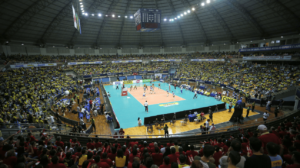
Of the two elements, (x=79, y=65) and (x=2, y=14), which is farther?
(x=79, y=65)

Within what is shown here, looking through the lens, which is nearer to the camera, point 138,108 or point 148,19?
point 138,108

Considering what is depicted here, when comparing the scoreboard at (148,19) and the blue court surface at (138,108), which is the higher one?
the scoreboard at (148,19)

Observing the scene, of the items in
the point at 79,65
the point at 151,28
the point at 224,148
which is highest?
the point at 151,28

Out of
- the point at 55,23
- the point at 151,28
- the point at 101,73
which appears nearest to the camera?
the point at 151,28

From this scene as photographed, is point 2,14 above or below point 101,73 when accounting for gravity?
above

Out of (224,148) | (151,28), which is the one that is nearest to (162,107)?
(151,28)

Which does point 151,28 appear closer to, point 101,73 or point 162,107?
point 162,107

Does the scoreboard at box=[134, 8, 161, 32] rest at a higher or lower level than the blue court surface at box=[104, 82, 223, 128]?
higher

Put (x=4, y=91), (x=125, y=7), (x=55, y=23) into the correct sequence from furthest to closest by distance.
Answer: (x=125, y=7), (x=55, y=23), (x=4, y=91)

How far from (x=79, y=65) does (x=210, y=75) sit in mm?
43065

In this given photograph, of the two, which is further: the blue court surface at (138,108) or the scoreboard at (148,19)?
the scoreboard at (148,19)

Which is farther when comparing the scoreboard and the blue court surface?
the scoreboard

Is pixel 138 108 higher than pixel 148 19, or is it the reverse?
pixel 148 19

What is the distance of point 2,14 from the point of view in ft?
84.8
